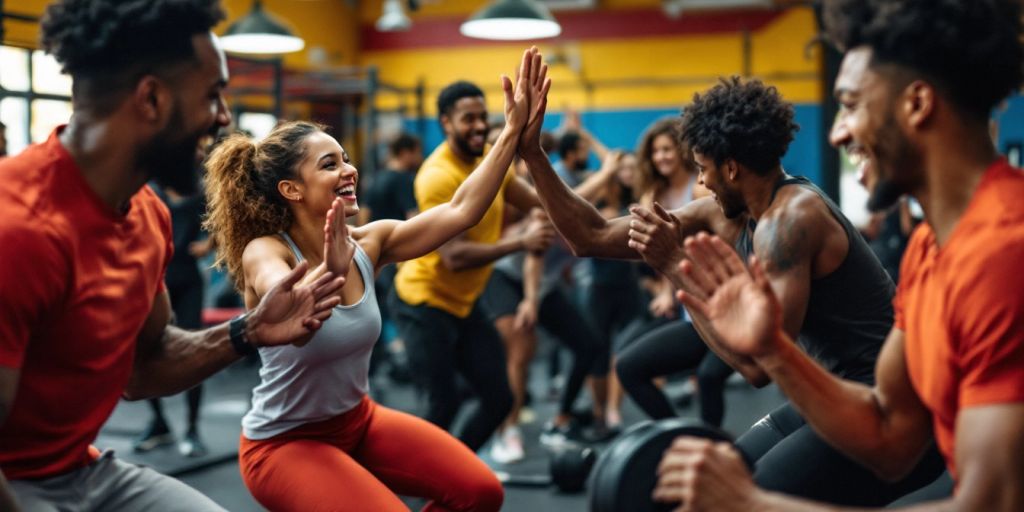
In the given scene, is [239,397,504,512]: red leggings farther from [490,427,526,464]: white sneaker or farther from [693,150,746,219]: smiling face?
[490,427,526,464]: white sneaker

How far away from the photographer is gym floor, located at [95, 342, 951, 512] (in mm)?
4387

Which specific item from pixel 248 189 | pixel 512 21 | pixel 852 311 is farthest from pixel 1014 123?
pixel 248 189

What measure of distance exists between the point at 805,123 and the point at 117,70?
973 cm

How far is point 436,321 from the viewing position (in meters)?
4.02

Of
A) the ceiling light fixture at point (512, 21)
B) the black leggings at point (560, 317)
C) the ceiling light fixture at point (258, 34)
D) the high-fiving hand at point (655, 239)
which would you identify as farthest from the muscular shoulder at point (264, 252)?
the ceiling light fixture at point (258, 34)

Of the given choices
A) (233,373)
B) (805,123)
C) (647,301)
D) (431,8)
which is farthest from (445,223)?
(431,8)

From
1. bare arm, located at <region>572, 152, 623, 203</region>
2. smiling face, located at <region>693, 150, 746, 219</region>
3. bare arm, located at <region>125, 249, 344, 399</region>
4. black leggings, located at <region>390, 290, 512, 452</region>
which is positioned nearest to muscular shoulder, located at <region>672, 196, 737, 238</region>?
smiling face, located at <region>693, 150, 746, 219</region>

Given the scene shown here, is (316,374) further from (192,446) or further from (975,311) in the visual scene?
(192,446)

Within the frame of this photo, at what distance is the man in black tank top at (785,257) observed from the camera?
230 cm

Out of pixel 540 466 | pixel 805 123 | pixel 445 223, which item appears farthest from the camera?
pixel 805 123

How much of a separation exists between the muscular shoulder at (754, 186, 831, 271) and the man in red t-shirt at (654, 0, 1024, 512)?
552mm

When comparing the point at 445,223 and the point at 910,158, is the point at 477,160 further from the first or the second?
the point at 910,158

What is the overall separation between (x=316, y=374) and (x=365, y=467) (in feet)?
0.95

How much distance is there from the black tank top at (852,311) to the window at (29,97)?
6.71 ft
